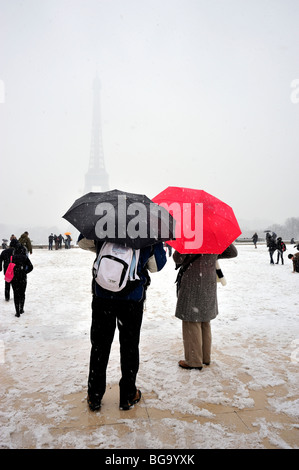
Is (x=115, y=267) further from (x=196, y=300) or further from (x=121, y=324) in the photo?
(x=196, y=300)

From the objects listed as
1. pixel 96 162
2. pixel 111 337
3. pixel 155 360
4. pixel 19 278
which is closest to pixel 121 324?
pixel 111 337

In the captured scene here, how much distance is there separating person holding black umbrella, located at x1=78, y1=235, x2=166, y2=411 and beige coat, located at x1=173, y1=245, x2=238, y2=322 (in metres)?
0.81

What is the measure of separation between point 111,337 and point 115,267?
0.76 metres

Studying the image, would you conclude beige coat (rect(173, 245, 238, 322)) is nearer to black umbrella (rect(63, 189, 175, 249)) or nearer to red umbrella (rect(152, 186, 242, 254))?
red umbrella (rect(152, 186, 242, 254))

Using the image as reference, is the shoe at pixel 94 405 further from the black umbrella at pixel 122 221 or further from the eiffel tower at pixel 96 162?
the eiffel tower at pixel 96 162

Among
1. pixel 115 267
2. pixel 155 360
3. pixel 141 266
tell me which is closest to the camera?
pixel 115 267

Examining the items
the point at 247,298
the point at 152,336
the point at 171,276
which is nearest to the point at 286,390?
the point at 152,336

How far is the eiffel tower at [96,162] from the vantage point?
88.6m

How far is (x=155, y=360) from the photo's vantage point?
3.90 m

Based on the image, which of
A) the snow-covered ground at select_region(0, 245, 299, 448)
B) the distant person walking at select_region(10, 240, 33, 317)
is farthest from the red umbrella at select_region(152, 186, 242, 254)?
the distant person walking at select_region(10, 240, 33, 317)

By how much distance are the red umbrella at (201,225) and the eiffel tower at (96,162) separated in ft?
260

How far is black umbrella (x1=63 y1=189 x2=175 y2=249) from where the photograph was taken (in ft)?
7.93

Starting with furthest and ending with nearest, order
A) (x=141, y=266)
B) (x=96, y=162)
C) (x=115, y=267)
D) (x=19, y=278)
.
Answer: (x=96, y=162) → (x=19, y=278) → (x=141, y=266) → (x=115, y=267)
